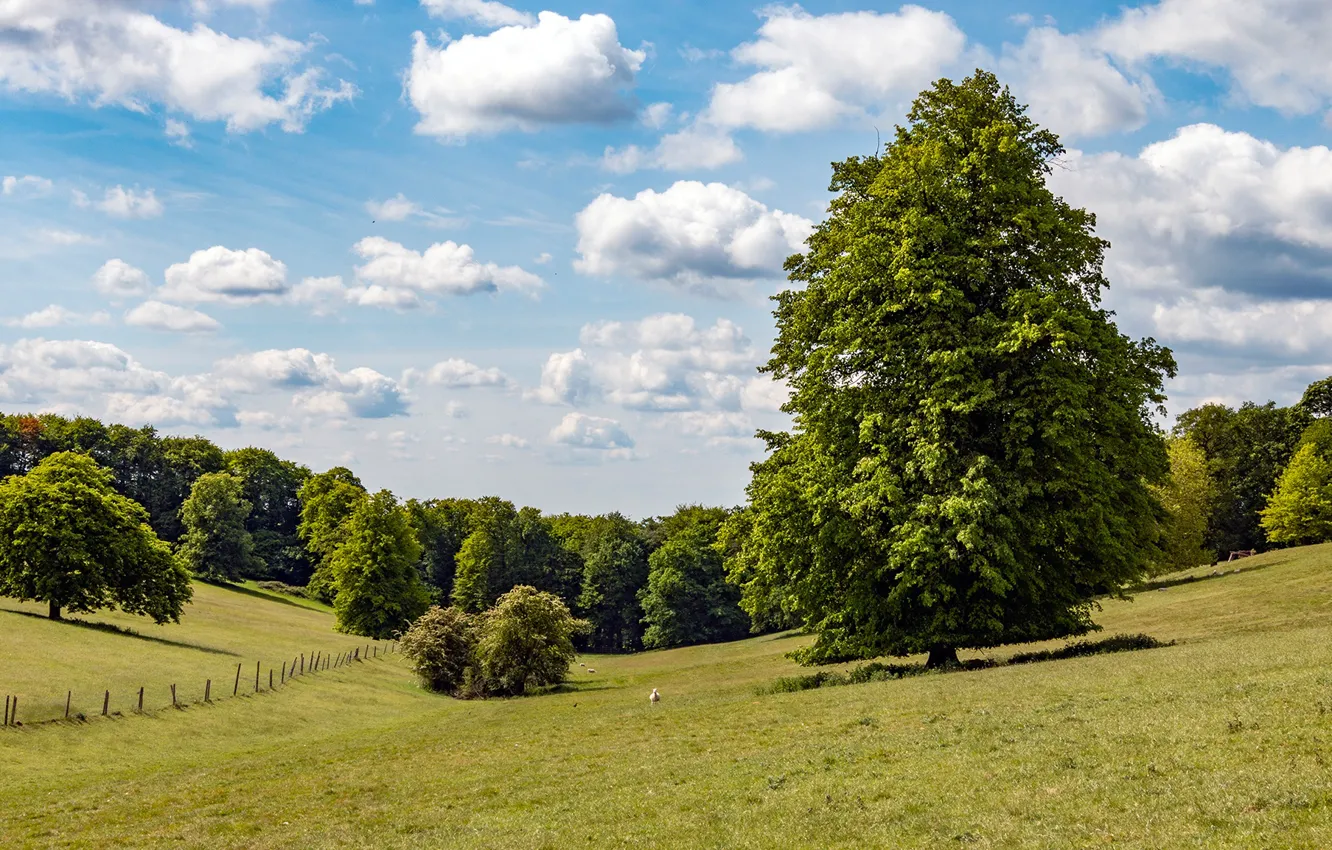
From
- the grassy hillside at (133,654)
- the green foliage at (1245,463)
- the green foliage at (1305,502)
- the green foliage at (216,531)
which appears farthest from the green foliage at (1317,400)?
the green foliage at (216,531)

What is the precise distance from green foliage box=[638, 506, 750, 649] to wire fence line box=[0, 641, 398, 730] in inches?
1923

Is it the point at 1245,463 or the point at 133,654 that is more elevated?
the point at 1245,463

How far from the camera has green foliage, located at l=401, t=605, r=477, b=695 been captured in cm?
7444

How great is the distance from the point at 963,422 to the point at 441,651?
5218 centimetres

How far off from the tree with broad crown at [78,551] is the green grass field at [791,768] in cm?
2178

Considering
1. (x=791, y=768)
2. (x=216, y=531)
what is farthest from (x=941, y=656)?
(x=216, y=531)

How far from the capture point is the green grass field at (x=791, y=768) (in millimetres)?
13906

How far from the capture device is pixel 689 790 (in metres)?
19.8

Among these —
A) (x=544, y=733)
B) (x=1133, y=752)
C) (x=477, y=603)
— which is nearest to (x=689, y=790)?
(x=1133, y=752)

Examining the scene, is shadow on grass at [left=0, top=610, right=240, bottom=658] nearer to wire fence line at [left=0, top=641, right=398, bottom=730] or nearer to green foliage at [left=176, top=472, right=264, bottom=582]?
wire fence line at [left=0, top=641, right=398, bottom=730]

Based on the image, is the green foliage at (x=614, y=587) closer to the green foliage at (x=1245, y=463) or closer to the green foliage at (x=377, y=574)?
the green foliage at (x=377, y=574)

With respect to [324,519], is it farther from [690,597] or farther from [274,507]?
[690,597]

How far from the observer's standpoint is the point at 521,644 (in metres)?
72.9

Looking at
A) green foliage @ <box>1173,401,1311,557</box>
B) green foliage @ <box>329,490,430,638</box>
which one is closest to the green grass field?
green foliage @ <box>329,490,430,638</box>
